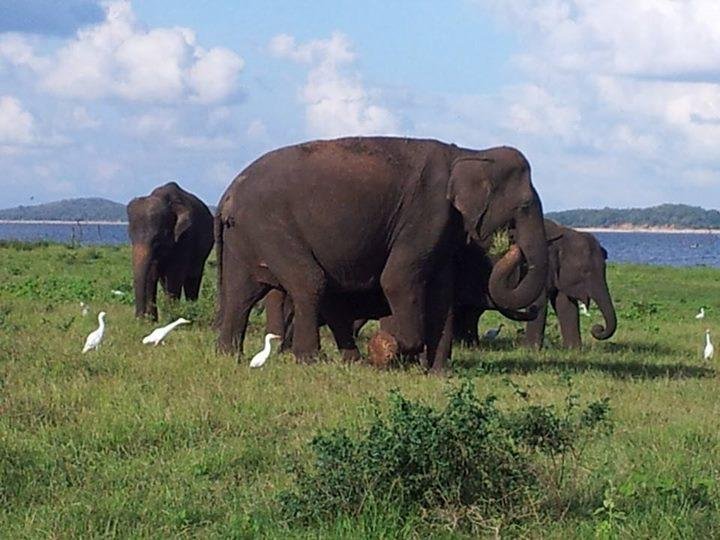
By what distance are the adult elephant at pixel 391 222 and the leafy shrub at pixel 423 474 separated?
6.17 metres

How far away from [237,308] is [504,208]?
119 inches

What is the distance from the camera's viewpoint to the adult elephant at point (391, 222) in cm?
1343

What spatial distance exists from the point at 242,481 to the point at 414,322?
18.1 ft

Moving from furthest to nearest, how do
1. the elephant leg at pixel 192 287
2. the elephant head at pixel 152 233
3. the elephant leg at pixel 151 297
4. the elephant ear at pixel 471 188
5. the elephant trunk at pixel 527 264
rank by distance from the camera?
the elephant leg at pixel 192 287 < the elephant head at pixel 152 233 < the elephant leg at pixel 151 297 < the elephant trunk at pixel 527 264 < the elephant ear at pixel 471 188

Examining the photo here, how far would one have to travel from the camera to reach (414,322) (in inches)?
526

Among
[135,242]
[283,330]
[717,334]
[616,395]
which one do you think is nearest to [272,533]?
[616,395]

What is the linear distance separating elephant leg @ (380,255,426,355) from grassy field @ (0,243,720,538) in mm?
320

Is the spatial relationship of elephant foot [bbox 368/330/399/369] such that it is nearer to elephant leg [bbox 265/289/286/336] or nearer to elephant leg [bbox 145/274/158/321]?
elephant leg [bbox 265/289/286/336]

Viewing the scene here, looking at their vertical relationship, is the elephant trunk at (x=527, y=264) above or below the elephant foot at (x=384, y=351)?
above

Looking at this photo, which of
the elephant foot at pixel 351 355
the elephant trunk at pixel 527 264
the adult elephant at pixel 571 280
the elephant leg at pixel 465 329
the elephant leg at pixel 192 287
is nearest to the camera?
the elephant trunk at pixel 527 264

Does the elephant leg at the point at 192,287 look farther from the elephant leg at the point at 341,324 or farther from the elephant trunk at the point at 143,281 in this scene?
the elephant leg at the point at 341,324

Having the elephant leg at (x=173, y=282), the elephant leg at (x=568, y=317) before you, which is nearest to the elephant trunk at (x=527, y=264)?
the elephant leg at (x=568, y=317)

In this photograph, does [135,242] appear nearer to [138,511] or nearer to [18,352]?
[18,352]

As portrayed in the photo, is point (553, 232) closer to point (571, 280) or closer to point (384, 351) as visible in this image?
point (571, 280)
